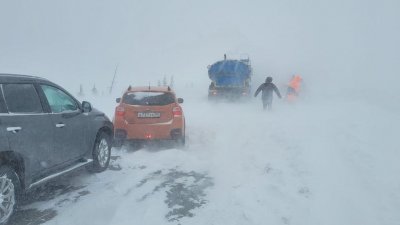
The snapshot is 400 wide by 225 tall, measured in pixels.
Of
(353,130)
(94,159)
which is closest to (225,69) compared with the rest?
(353,130)

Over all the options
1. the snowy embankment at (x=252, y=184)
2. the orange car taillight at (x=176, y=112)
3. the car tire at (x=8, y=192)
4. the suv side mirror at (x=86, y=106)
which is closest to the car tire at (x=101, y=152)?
the snowy embankment at (x=252, y=184)

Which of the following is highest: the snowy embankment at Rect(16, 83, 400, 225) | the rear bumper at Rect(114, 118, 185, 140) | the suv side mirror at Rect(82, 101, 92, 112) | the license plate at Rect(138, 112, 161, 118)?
the suv side mirror at Rect(82, 101, 92, 112)

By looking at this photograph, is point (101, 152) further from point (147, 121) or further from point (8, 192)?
point (8, 192)

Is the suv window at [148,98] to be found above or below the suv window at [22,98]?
below

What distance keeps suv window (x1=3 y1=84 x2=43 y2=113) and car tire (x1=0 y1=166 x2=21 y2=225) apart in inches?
30.7

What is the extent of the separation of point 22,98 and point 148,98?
14.9 ft

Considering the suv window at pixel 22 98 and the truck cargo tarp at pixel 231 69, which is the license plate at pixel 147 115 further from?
the truck cargo tarp at pixel 231 69

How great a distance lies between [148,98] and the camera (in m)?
9.90

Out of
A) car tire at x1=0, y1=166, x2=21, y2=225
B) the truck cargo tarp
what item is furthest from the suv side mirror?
the truck cargo tarp

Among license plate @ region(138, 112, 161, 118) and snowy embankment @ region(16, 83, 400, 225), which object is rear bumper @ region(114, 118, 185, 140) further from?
snowy embankment @ region(16, 83, 400, 225)

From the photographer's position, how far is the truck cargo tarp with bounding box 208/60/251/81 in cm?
2312

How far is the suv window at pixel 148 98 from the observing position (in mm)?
9828

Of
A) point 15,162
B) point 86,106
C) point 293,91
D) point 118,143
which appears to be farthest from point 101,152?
point 293,91

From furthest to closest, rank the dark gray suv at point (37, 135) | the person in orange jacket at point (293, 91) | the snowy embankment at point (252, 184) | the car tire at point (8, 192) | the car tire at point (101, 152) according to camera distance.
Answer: the person in orange jacket at point (293, 91)
the car tire at point (101, 152)
the snowy embankment at point (252, 184)
the dark gray suv at point (37, 135)
the car tire at point (8, 192)
